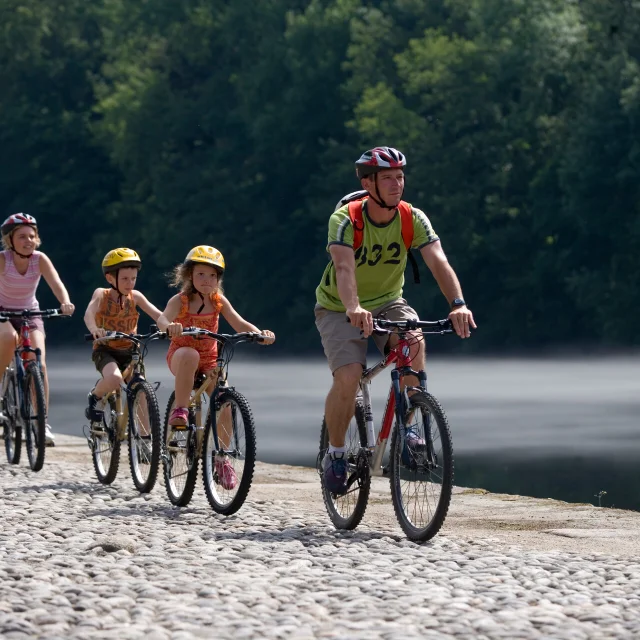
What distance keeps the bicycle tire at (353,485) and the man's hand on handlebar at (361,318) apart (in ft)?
2.69

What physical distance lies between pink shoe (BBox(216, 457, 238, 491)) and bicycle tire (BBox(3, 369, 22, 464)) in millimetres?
3422

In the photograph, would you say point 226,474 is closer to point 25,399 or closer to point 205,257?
point 205,257

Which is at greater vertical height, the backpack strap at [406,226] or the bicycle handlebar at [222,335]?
the backpack strap at [406,226]

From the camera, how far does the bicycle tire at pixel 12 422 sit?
12.2 m

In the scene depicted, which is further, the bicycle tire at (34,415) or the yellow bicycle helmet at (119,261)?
the bicycle tire at (34,415)

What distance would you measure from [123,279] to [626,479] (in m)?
5.00

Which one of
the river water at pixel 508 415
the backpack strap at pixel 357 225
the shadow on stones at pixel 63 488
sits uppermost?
the backpack strap at pixel 357 225

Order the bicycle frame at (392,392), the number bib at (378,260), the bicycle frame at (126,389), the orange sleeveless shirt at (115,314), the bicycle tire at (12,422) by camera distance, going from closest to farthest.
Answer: the bicycle frame at (392,392) → the number bib at (378,260) → the bicycle frame at (126,389) → the orange sleeveless shirt at (115,314) → the bicycle tire at (12,422)

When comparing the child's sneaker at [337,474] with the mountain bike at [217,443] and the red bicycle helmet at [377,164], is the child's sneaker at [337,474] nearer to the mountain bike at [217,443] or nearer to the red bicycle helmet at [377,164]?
the mountain bike at [217,443]

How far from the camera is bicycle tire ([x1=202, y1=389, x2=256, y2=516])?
8.79m

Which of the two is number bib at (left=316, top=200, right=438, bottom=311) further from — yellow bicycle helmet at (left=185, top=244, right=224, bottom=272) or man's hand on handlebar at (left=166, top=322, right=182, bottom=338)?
yellow bicycle helmet at (left=185, top=244, right=224, bottom=272)

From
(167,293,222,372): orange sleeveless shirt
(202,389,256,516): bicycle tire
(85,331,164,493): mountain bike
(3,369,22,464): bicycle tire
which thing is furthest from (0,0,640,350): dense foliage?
(202,389,256,516): bicycle tire

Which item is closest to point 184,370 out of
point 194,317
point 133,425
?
point 194,317

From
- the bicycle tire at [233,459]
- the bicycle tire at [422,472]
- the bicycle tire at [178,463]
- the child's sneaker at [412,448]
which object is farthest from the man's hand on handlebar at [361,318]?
the bicycle tire at [178,463]
